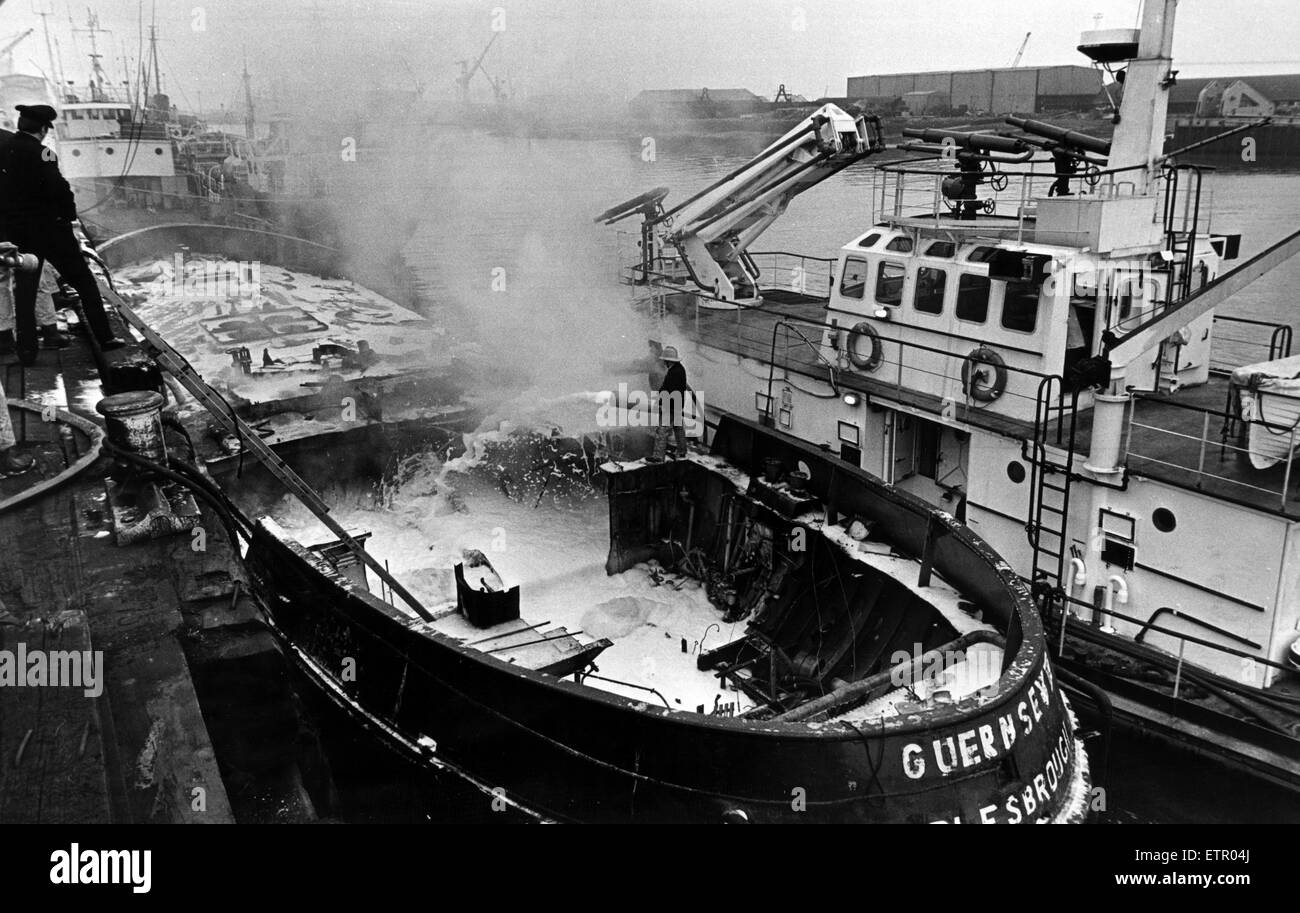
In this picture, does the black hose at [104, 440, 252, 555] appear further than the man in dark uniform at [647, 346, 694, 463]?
No

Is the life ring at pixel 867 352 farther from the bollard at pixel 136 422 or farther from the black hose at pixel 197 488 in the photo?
the bollard at pixel 136 422

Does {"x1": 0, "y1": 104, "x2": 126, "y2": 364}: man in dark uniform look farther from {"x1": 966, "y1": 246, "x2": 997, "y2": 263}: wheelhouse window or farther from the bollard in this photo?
{"x1": 966, "y1": 246, "x2": 997, "y2": 263}: wheelhouse window

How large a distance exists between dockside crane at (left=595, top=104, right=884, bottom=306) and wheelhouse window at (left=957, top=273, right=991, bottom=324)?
10.9ft

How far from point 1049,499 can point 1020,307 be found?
89.2 inches

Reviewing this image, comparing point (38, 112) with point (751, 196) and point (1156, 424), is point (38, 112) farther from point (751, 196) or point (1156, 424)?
point (1156, 424)

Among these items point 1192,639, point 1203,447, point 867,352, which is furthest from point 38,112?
point 1192,639

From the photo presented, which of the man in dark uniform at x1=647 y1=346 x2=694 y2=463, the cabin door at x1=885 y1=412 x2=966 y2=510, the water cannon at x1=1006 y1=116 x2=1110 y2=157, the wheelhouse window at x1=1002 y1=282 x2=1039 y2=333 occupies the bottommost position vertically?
the cabin door at x1=885 y1=412 x2=966 y2=510

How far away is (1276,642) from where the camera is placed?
8586mm

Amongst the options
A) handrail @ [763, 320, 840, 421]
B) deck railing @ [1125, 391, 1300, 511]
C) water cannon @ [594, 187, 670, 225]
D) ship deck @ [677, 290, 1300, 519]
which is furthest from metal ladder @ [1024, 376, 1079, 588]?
water cannon @ [594, 187, 670, 225]

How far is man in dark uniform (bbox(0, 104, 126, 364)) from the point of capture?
891 centimetres

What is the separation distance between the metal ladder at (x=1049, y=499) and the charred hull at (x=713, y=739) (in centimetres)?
140

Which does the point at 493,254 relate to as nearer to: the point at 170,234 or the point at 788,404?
the point at 170,234

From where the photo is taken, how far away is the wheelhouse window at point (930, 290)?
12.0 metres
